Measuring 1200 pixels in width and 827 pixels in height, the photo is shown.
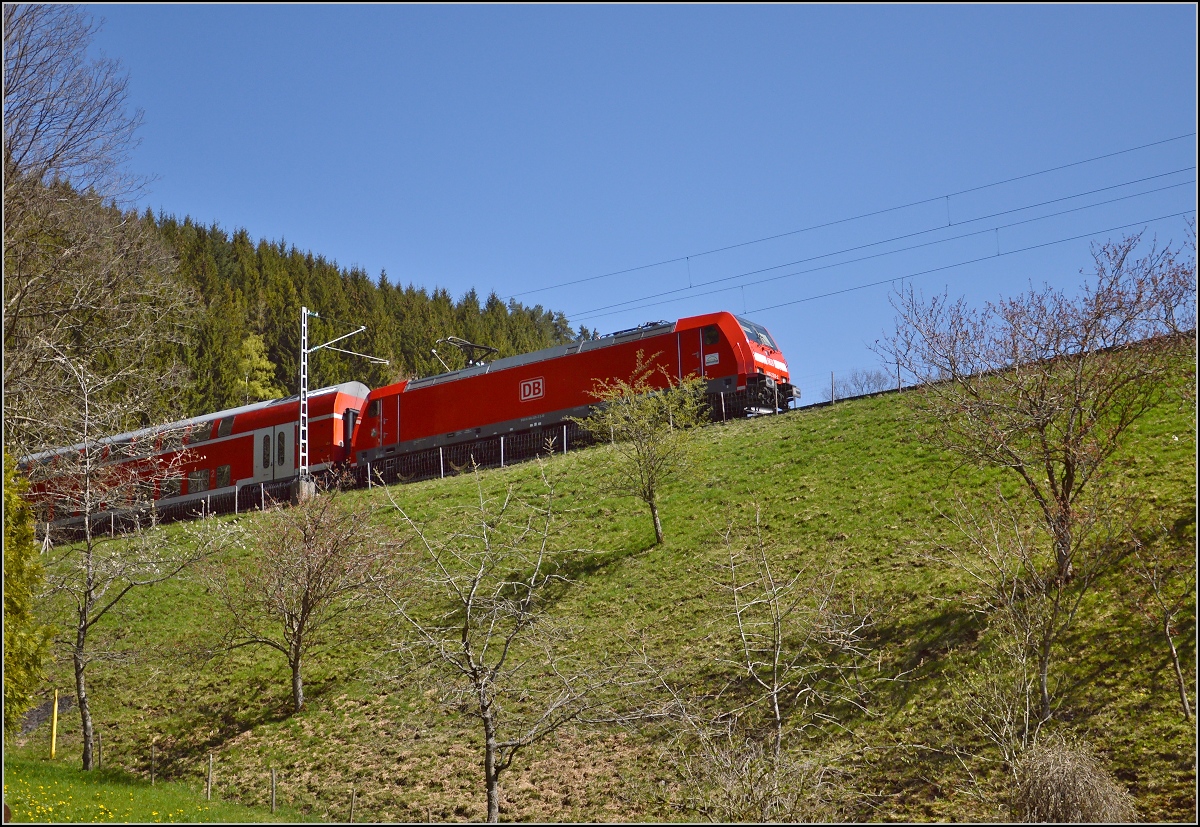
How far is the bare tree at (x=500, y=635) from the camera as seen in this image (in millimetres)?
12297

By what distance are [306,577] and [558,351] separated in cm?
1396

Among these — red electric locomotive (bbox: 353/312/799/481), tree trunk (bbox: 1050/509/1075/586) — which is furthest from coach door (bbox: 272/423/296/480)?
tree trunk (bbox: 1050/509/1075/586)

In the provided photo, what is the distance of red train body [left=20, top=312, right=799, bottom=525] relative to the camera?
3042 cm

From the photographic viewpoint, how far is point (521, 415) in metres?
33.3

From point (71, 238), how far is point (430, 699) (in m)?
10.2

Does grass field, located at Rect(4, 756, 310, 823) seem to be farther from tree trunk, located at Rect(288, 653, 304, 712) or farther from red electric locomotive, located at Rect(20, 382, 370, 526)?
red electric locomotive, located at Rect(20, 382, 370, 526)

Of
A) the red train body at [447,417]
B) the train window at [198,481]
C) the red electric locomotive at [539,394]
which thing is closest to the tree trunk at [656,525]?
the red train body at [447,417]

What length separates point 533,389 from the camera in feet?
108

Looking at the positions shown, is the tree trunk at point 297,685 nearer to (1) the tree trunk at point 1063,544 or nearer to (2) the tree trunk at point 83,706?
(2) the tree trunk at point 83,706

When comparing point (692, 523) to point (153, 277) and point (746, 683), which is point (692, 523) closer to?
point (746, 683)

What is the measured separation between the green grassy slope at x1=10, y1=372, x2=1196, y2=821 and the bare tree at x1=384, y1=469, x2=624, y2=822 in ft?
2.27

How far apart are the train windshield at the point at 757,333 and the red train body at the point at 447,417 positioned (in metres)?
0.07

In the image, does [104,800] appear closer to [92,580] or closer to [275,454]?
[92,580]

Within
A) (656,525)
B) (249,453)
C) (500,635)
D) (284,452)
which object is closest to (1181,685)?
(500,635)
